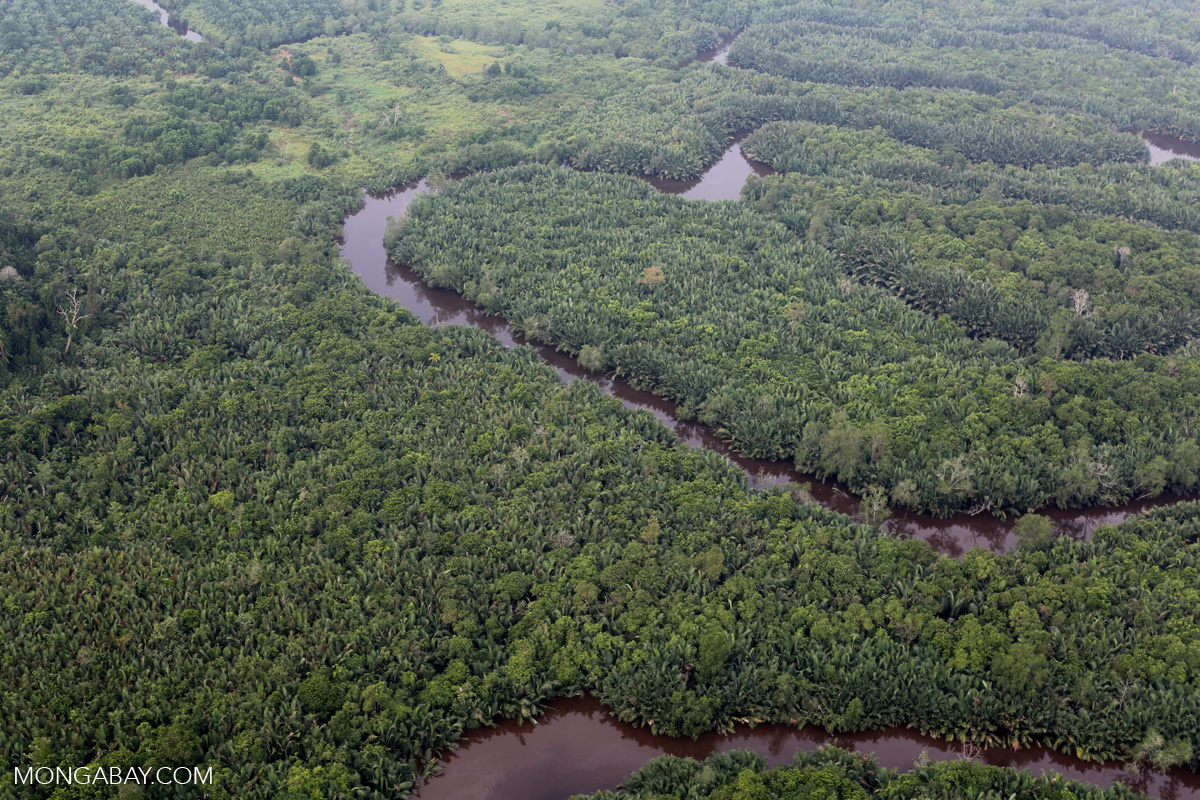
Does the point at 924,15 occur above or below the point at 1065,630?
above

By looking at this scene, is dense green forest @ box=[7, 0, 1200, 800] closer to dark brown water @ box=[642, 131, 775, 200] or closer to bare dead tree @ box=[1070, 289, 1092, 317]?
bare dead tree @ box=[1070, 289, 1092, 317]

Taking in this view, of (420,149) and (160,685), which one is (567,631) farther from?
(420,149)

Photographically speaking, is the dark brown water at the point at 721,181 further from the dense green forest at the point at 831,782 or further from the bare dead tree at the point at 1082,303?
the dense green forest at the point at 831,782

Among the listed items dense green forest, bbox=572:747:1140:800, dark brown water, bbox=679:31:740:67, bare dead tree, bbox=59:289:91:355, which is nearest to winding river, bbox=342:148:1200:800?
dense green forest, bbox=572:747:1140:800

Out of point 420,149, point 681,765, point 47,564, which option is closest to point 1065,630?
point 681,765

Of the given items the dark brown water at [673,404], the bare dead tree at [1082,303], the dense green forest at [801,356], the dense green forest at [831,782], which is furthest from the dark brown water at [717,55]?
the dense green forest at [831,782]

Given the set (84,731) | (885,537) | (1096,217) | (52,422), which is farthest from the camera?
(1096,217)

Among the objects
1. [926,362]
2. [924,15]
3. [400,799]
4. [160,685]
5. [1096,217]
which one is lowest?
[400,799]
